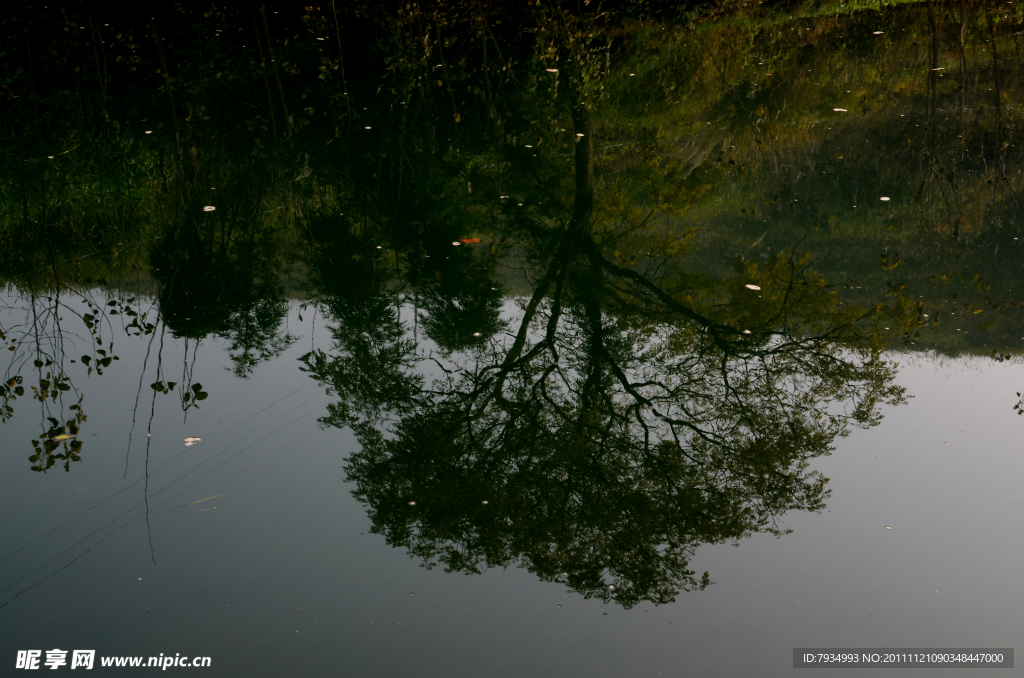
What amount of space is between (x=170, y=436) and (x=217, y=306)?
166 cm

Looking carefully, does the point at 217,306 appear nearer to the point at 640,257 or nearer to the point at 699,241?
the point at 640,257

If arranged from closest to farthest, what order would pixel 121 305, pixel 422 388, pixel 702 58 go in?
pixel 422 388 → pixel 121 305 → pixel 702 58

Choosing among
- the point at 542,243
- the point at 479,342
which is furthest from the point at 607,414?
the point at 542,243

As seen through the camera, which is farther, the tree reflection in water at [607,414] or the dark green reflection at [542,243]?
the dark green reflection at [542,243]

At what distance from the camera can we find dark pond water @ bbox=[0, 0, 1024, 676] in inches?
139

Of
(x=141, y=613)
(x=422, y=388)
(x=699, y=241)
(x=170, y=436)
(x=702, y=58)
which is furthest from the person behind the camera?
(x=702, y=58)

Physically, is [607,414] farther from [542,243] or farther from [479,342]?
[542,243]

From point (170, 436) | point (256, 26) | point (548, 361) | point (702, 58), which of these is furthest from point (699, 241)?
point (256, 26)

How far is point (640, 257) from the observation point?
670 centimetres

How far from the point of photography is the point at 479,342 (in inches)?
221

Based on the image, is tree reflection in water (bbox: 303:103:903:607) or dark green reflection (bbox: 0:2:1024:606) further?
dark green reflection (bbox: 0:2:1024:606)

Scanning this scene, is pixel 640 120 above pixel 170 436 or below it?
above

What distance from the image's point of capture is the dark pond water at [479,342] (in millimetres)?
3523

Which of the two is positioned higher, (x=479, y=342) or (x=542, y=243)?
(x=542, y=243)
